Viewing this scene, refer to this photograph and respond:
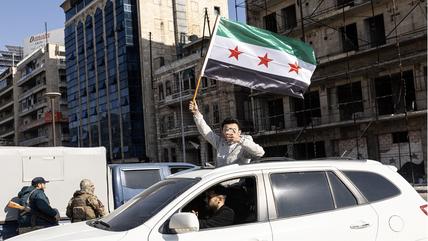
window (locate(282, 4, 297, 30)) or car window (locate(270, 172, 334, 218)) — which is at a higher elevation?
window (locate(282, 4, 297, 30))

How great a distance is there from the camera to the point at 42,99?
79188 millimetres

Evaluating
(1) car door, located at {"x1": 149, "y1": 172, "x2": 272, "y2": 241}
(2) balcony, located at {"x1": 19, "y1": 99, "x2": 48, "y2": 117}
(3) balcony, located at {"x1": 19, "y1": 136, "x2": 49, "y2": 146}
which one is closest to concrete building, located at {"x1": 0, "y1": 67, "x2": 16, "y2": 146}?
(2) balcony, located at {"x1": 19, "y1": 99, "x2": 48, "y2": 117}

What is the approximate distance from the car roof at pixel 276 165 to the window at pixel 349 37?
94.8 ft

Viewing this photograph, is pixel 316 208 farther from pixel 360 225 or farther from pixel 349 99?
pixel 349 99

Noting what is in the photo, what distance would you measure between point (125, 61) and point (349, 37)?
29668mm

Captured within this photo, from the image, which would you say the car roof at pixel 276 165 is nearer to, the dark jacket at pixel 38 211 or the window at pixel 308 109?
the dark jacket at pixel 38 211

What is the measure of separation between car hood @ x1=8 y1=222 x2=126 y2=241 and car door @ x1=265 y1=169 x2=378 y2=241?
137cm

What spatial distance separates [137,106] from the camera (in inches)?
2208

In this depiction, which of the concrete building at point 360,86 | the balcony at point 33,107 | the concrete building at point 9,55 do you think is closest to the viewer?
the concrete building at point 360,86

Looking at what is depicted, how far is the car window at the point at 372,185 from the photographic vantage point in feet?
16.7

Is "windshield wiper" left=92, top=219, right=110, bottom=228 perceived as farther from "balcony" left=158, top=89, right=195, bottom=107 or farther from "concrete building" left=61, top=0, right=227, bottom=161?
"concrete building" left=61, top=0, right=227, bottom=161

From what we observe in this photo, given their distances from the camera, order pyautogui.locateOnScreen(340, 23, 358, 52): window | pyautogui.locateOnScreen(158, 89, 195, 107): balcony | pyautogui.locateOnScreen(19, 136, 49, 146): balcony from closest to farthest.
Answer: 1. pyautogui.locateOnScreen(340, 23, 358, 52): window
2. pyautogui.locateOnScreen(158, 89, 195, 107): balcony
3. pyautogui.locateOnScreen(19, 136, 49, 146): balcony

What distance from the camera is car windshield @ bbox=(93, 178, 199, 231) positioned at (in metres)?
4.52

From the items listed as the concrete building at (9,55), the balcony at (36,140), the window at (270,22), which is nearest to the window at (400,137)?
the window at (270,22)
